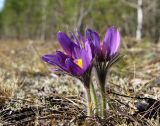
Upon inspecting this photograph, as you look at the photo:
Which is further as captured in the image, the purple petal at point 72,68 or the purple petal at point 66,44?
the purple petal at point 66,44

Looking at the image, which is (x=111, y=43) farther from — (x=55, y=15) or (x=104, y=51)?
(x=55, y=15)

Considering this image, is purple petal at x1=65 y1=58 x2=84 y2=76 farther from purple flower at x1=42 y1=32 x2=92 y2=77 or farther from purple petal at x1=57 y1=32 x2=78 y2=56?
purple petal at x1=57 y1=32 x2=78 y2=56

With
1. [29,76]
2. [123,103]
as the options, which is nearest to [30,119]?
[123,103]

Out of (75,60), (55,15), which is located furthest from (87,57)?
(55,15)

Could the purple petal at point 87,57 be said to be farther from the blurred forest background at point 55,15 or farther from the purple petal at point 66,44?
the blurred forest background at point 55,15

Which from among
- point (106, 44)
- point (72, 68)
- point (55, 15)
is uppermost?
point (55, 15)

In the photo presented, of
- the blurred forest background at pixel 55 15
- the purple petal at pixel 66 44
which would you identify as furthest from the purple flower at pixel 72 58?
the blurred forest background at pixel 55 15

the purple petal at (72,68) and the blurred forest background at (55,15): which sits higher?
the blurred forest background at (55,15)
